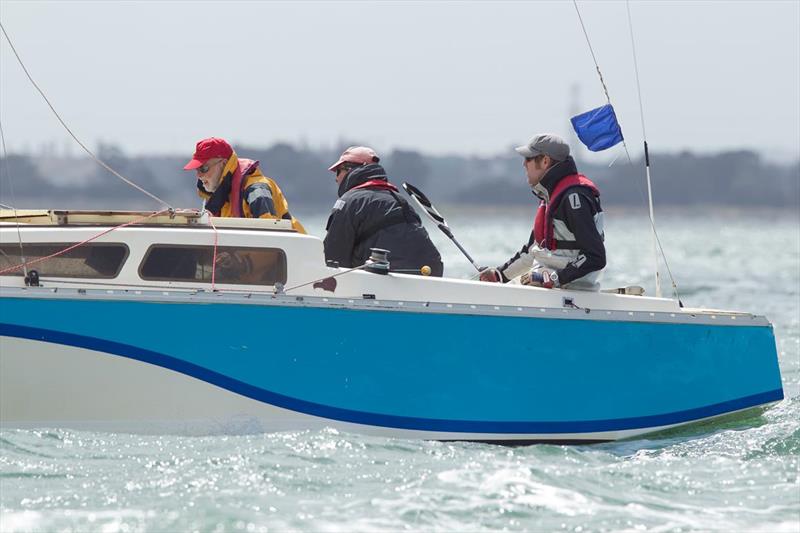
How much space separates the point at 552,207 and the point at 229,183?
201 cm

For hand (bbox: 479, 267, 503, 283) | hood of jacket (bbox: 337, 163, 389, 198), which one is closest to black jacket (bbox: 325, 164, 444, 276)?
hood of jacket (bbox: 337, 163, 389, 198)

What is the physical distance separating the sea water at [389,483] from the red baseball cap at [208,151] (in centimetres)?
183

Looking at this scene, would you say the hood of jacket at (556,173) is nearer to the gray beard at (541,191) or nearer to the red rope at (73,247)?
the gray beard at (541,191)

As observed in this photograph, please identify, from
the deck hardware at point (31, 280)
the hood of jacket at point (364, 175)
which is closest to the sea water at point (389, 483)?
the deck hardware at point (31, 280)

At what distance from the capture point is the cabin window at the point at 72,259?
25.0 ft

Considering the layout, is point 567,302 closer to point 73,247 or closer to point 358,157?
point 358,157

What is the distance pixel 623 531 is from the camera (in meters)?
6.26

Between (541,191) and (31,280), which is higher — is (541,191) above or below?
above

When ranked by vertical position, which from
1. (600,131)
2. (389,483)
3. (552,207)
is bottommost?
(389,483)

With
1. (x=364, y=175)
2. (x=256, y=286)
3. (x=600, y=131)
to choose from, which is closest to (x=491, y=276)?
(x=364, y=175)

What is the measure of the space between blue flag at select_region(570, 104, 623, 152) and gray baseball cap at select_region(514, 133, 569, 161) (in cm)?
87

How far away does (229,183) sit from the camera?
28.4 ft

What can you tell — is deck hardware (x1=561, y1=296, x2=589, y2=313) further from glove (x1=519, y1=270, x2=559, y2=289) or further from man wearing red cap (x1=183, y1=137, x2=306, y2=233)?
man wearing red cap (x1=183, y1=137, x2=306, y2=233)

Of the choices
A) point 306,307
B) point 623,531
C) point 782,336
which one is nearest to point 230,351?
point 306,307
